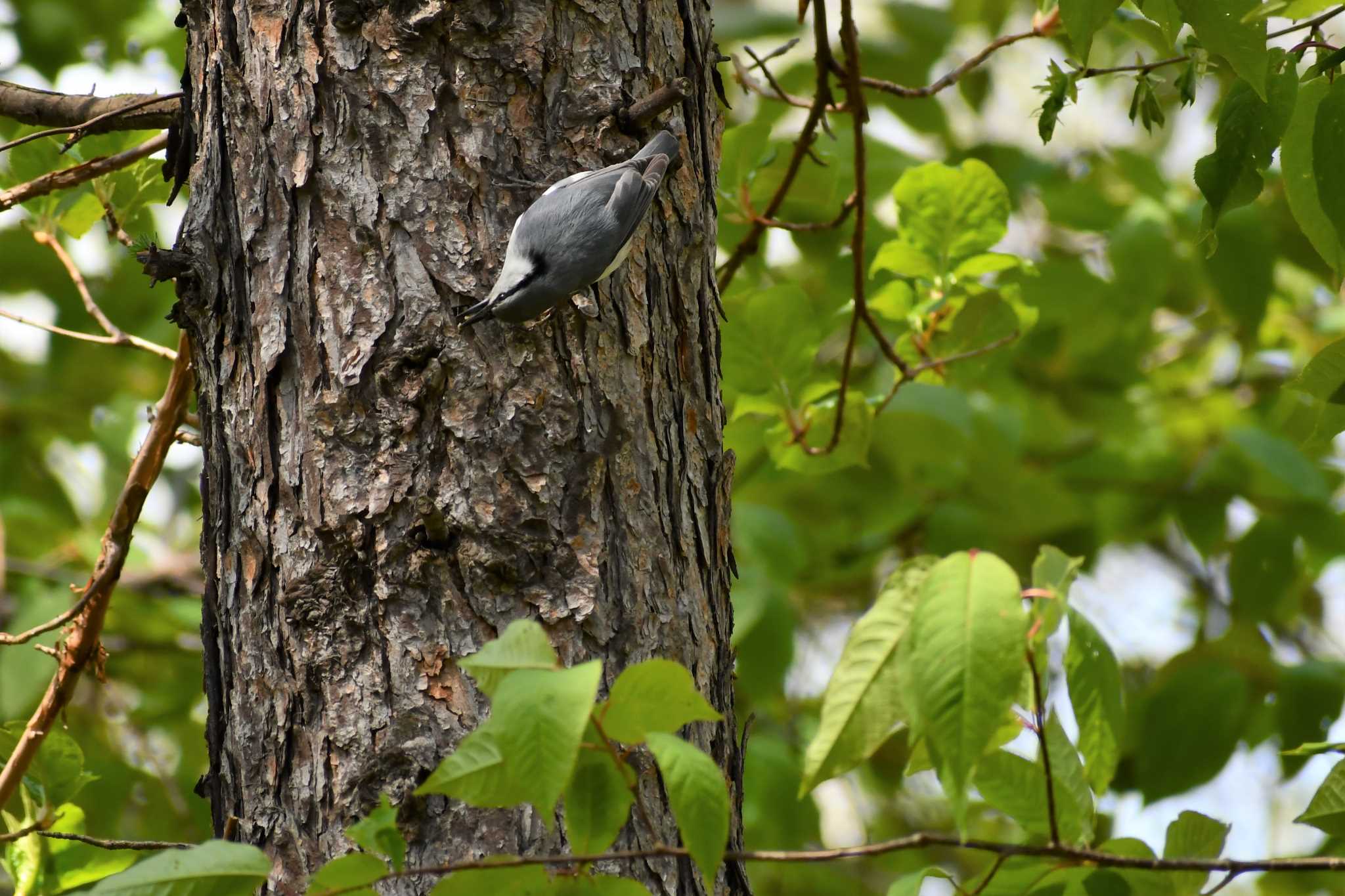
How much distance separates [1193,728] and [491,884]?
220 cm

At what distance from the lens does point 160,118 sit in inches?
60.1

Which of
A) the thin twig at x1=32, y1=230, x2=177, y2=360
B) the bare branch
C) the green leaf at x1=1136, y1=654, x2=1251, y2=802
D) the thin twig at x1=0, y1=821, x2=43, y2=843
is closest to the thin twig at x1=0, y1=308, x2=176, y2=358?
the thin twig at x1=32, y1=230, x2=177, y2=360

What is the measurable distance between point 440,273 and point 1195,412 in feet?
12.2

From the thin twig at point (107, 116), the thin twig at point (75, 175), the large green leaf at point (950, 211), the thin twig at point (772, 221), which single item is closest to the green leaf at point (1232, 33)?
the large green leaf at point (950, 211)

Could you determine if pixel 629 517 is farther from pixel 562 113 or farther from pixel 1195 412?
pixel 1195 412

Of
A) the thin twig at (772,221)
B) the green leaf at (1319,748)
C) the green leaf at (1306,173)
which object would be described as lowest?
the green leaf at (1319,748)

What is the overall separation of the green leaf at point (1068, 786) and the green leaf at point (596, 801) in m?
0.49

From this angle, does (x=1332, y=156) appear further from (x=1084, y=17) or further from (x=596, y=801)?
(x=596, y=801)

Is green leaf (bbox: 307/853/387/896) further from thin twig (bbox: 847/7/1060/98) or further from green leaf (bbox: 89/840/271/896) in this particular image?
thin twig (bbox: 847/7/1060/98)

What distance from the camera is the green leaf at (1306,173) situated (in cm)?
112

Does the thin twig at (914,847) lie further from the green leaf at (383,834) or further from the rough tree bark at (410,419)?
the rough tree bark at (410,419)

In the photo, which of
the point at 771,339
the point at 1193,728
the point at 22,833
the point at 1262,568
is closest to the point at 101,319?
the point at 22,833

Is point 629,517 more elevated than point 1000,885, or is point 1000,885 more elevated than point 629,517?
point 629,517

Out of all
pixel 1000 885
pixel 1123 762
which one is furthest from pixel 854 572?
pixel 1000 885
